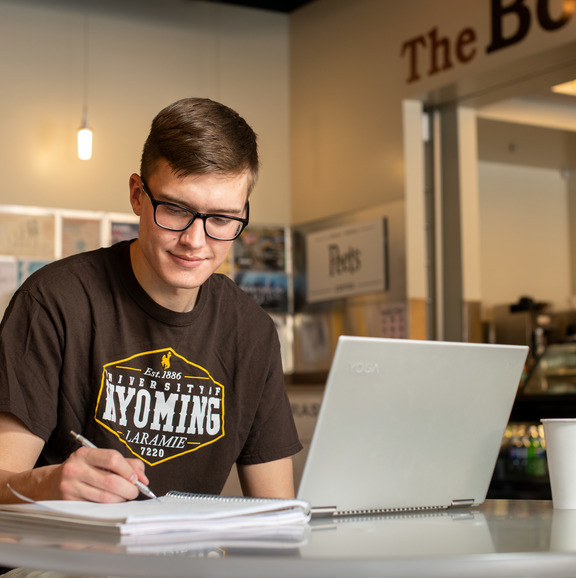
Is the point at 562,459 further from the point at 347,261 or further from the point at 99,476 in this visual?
the point at 347,261

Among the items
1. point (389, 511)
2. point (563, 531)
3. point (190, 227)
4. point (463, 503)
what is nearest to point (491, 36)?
point (190, 227)

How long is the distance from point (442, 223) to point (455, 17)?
1.06 meters

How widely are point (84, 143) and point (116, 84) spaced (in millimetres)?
647

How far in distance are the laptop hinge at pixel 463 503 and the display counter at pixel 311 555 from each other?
0.35 m

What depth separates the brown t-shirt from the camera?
1553 mm

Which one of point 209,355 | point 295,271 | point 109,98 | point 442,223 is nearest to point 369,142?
point 442,223

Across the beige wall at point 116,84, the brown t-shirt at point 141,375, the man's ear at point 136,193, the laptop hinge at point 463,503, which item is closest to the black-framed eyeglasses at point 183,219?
the man's ear at point 136,193

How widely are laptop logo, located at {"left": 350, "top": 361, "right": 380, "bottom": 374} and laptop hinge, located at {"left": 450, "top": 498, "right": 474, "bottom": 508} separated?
1.08 feet

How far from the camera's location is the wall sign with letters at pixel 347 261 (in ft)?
15.6

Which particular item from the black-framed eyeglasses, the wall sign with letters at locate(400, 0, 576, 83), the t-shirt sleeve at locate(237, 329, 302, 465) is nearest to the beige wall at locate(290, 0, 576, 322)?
the wall sign with letters at locate(400, 0, 576, 83)

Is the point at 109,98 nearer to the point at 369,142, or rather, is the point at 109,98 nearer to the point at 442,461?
the point at 369,142

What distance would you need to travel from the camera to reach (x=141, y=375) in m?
1.65

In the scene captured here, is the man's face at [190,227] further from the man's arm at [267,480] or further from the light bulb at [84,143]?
the light bulb at [84,143]

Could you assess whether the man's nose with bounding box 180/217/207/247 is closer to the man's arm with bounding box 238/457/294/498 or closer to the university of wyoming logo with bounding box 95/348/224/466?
the university of wyoming logo with bounding box 95/348/224/466
